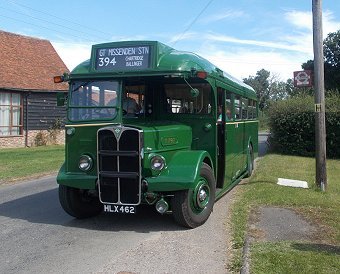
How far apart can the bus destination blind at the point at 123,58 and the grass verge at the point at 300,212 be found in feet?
10.1

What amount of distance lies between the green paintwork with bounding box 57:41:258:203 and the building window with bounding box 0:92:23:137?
741 inches

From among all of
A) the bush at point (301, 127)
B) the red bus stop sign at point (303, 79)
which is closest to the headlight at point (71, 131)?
the red bus stop sign at point (303, 79)

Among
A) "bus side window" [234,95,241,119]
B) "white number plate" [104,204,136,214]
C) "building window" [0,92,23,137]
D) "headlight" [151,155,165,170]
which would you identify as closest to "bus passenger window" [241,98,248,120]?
"bus side window" [234,95,241,119]

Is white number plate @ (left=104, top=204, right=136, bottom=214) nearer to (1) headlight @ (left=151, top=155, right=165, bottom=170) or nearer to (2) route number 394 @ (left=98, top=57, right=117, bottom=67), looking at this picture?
(1) headlight @ (left=151, top=155, right=165, bottom=170)

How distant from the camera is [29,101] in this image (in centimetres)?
2664

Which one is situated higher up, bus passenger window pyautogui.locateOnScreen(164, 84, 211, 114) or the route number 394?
the route number 394

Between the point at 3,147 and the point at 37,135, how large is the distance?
2.55 m

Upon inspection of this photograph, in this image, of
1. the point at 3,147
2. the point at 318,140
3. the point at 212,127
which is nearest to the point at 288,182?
the point at 318,140

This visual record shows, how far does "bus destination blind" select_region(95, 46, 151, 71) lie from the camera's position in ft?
25.0

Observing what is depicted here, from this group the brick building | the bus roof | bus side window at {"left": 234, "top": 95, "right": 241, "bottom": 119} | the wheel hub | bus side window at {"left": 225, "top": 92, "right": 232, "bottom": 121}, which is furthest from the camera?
the brick building

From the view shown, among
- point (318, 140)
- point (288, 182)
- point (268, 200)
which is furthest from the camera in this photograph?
point (288, 182)

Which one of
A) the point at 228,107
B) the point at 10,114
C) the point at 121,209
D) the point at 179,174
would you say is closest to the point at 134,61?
the point at 179,174

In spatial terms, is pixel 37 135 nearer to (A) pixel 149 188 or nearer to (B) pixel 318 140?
(B) pixel 318 140

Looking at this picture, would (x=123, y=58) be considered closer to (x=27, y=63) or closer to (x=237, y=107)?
(x=237, y=107)
